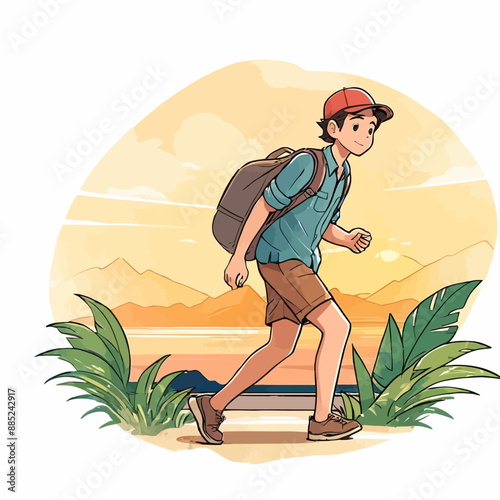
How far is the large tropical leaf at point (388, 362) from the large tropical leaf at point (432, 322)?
0.15 ft

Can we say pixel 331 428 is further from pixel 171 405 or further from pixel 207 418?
pixel 171 405

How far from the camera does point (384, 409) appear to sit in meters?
4.81

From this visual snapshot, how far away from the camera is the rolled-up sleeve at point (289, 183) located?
14.4ft

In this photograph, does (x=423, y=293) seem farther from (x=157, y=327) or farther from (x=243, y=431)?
(x=157, y=327)

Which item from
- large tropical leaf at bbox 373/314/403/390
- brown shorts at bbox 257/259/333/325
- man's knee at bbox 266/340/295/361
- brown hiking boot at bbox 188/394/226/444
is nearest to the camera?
brown shorts at bbox 257/259/333/325

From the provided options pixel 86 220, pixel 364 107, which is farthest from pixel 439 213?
pixel 86 220

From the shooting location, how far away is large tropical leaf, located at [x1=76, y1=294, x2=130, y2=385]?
15.9 feet

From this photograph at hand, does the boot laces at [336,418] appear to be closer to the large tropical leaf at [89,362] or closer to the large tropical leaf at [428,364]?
the large tropical leaf at [428,364]

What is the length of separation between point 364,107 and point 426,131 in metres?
0.74

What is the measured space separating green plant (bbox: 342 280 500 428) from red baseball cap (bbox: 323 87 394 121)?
1.48 m

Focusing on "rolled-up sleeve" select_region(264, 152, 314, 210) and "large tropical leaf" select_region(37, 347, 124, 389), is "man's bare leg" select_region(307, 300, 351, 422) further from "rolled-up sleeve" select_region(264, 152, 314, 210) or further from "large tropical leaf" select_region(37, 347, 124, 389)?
"large tropical leaf" select_region(37, 347, 124, 389)

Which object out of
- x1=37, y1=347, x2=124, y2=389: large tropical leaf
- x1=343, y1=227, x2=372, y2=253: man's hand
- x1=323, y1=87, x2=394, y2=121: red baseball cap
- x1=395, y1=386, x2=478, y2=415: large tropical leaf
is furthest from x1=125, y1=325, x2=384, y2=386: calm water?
x1=323, y1=87, x2=394, y2=121: red baseball cap

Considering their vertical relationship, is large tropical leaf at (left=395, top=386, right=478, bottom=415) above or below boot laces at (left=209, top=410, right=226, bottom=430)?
above

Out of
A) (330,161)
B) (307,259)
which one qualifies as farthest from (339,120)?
(307,259)
